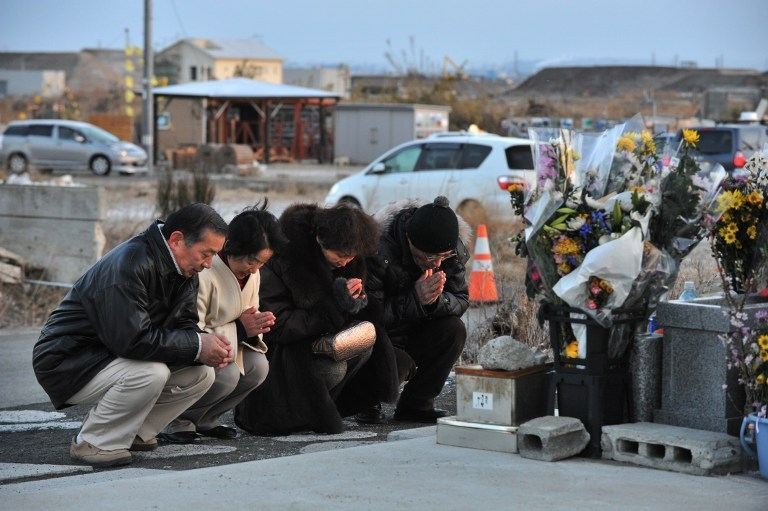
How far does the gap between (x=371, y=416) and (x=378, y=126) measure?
33.7 metres

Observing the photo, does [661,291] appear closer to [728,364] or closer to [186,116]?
[728,364]

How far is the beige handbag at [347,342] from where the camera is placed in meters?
6.58

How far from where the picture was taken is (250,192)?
93.8ft

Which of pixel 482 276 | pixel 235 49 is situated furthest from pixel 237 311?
pixel 235 49

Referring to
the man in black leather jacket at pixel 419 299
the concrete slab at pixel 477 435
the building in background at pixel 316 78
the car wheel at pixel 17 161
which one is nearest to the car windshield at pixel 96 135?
the car wheel at pixel 17 161

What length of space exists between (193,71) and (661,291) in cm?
8353

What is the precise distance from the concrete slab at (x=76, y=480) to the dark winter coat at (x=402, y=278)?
1.74m

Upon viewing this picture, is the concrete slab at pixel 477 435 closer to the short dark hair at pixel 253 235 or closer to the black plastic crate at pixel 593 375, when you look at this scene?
the black plastic crate at pixel 593 375

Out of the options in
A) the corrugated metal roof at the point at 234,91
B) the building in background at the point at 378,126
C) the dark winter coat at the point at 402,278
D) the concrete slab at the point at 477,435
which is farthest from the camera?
the corrugated metal roof at the point at 234,91

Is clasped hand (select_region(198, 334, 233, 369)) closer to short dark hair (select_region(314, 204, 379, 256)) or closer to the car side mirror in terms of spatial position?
short dark hair (select_region(314, 204, 379, 256))

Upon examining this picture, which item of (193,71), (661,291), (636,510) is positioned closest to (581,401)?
(661,291)

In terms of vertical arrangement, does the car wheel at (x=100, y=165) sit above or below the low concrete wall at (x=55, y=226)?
above

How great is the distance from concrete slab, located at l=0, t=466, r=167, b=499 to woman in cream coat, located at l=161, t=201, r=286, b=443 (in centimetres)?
73

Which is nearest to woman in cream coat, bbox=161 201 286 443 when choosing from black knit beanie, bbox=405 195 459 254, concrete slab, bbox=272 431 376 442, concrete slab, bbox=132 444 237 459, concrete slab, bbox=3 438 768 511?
concrete slab, bbox=132 444 237 459
